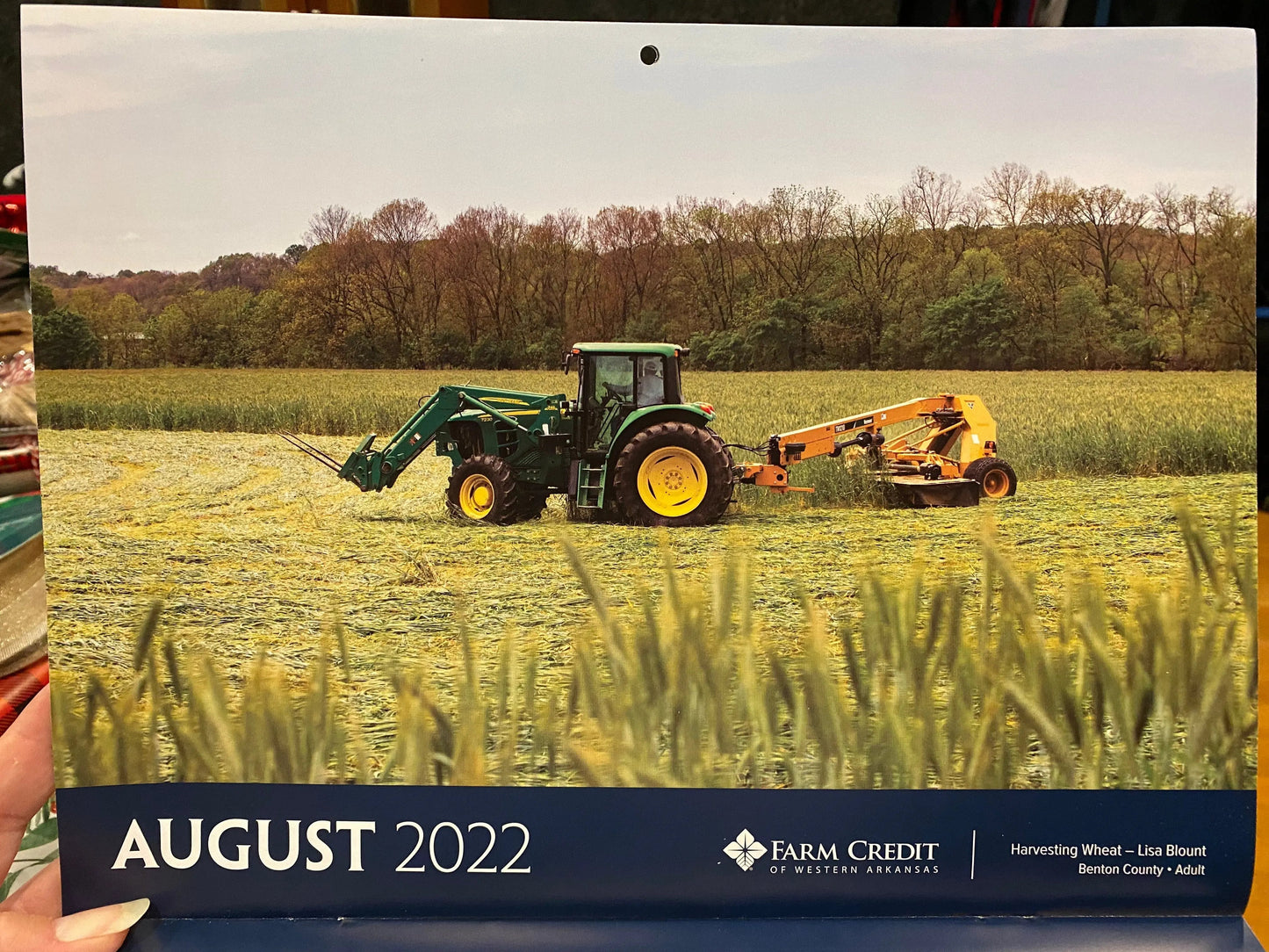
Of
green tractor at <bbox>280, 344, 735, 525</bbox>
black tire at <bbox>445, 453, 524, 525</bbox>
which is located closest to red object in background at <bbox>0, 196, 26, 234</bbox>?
green tractor at <bbox>280, 344, 735, 525</bbox>

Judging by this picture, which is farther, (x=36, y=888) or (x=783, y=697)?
(x=36, y=888)

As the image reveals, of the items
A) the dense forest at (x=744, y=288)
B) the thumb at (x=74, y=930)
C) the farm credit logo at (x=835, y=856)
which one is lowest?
the thumb at (x=74, y=930)

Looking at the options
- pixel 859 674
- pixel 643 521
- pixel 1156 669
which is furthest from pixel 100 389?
pixel 1156 669

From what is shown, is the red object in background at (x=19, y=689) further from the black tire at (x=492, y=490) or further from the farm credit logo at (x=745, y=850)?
the farm credit logo at (x=745, y=850)

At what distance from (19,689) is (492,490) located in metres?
0.49

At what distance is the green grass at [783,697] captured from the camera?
0.91 m

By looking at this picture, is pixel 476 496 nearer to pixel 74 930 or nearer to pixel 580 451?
pixel 580 451

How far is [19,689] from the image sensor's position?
0.99 m

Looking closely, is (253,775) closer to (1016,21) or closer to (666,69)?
(666,69)

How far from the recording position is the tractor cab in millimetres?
936

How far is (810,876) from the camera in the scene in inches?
36.8

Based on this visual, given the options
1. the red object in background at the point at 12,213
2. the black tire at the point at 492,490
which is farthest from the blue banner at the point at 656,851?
the red object in background at the point at 12,213

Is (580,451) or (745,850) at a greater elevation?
(580,451)

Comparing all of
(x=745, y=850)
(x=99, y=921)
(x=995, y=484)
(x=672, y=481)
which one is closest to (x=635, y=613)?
(x=672, y=481)
